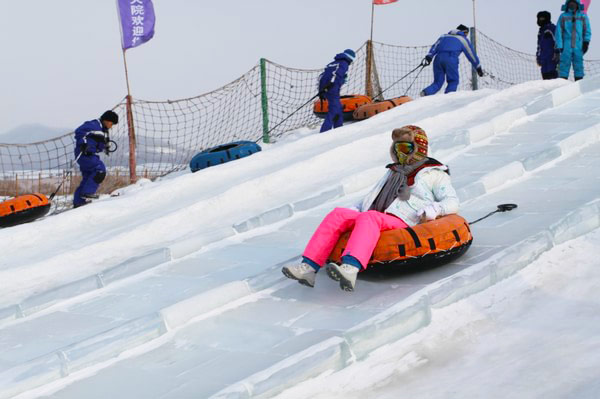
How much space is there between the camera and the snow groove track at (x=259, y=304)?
3682 mm

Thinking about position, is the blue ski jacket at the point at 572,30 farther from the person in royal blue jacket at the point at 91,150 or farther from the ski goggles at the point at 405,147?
the ski goggles at the point at 405,147

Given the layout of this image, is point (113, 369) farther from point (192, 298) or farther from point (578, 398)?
point (578, 398)

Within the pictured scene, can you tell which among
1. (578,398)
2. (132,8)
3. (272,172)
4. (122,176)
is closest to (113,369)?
(578,398)

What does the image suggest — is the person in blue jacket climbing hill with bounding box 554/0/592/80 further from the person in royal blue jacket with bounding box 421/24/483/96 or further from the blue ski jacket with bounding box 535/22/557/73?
the person in royal blue jacket with bounding box 421/24/483/96

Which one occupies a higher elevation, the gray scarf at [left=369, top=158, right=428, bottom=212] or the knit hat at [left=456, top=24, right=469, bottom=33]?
the knit hat at [left=456, top=24, right=469, bottom=33]

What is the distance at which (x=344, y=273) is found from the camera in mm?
4172

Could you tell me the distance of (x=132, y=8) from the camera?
12.4 m

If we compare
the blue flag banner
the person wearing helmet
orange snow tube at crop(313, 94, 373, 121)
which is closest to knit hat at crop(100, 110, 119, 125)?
the blue flag banner

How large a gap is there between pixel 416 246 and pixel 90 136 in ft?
22.5

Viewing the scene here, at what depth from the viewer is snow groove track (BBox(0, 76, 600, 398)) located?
3.68 meters

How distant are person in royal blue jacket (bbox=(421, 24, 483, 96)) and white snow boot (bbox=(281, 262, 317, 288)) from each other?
7907mm

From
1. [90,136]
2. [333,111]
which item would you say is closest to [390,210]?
[90,136]

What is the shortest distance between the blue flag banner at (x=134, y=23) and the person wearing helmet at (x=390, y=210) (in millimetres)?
8284

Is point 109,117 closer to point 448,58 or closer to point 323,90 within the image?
point 323,90
